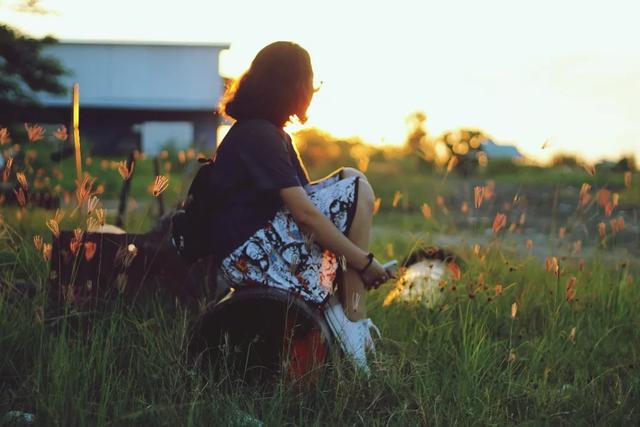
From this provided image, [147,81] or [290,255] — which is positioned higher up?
[290,255]

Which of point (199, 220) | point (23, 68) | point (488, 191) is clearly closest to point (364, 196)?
point (199, 220)

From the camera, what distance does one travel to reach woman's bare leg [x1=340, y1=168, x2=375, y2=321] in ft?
9.21

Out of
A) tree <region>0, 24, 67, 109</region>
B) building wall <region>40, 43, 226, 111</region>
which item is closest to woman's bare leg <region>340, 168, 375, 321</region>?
tree <region>0, 24, 67, 109</region>

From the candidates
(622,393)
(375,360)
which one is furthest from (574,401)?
(375,360)

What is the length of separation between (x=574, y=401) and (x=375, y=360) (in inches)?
27.4

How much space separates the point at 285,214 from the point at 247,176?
0.62 feet

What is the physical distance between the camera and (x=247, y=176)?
2.82 metres

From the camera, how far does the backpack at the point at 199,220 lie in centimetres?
288

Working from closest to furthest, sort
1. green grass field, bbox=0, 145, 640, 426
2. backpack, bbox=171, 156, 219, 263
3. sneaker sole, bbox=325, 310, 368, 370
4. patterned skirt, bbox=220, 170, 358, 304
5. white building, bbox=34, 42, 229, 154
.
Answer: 1. green grass field, bbox=0, 145, 640, 426
2. sneaker sole, bbox=325, 310, 368, 370
3. patterned skirt, bbox=220, 170, 358, 304
4. backpack, bbox=171, 156, 219, 263
5. white building, bbox=34, 42, 229, 154

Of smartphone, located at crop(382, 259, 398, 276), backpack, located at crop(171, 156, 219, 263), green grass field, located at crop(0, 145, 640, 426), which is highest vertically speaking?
backpack, located at crop(171, 156, 219, 263)

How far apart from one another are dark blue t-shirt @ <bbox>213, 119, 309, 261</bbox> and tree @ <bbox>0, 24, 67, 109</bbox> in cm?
436

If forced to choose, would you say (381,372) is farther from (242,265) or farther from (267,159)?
(267,159)

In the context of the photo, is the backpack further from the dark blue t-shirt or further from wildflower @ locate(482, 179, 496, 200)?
wildflower @ locate(482, 179, 496, 200)

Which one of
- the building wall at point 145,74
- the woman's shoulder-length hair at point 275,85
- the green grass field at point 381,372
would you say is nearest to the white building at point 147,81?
the building wall at point 145,74
